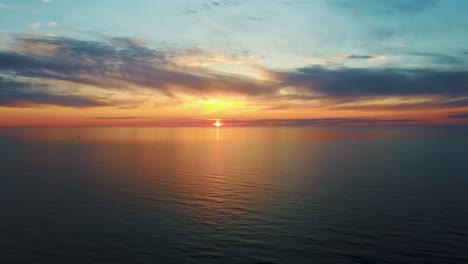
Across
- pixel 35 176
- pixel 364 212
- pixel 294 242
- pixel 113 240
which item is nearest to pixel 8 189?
pixel 35 176

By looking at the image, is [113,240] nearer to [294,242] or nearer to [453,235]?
[294,242]

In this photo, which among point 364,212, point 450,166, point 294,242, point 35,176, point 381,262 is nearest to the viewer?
point 381,262

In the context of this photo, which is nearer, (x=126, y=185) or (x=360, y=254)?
(x=360, y=254)

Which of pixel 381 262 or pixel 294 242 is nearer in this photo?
pixel 381 262

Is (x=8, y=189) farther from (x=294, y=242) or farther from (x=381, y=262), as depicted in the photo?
(x=381, y=262)

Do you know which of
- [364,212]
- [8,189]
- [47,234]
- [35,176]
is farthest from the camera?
[35,176]

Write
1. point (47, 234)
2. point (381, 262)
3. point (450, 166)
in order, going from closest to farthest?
point (381, 262) < point (47, 234) < point (450, 166)

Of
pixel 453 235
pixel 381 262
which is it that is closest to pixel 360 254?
pixel 381 262

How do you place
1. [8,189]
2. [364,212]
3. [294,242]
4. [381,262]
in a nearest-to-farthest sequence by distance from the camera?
[381,262]
[294,242]
[364,212]
[8,189]
